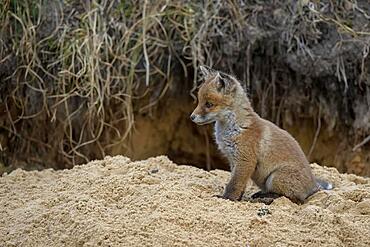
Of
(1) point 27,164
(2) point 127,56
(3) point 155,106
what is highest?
(2) point 127,56

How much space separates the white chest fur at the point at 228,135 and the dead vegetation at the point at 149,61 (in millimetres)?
1899

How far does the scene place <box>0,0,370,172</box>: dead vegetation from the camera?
667 centimetres

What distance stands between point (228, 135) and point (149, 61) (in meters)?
2.36

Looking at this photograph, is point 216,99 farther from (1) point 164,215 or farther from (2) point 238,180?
(1) point 164,215

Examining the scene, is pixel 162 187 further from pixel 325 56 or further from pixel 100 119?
pixel 325 56

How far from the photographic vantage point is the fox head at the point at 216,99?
492cm

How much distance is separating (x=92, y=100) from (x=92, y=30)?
663 mm

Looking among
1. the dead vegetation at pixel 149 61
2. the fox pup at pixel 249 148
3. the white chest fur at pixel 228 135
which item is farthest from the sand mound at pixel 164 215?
the dead vegetation at pixel 149 61

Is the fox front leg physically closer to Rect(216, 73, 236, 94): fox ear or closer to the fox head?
the fox head

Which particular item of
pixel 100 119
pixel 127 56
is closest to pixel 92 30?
pixel 127 56

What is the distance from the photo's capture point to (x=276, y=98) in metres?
7.52

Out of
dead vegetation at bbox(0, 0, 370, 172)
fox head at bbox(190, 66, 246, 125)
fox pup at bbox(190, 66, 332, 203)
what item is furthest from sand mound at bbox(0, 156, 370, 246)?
dead vegetation at bbox(0, 0, 370, 172)

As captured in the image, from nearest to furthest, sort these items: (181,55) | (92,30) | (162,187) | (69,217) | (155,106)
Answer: (69,217) → (162,187) → (92,30) → (181,55) → (155,106)

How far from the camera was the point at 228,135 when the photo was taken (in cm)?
491
